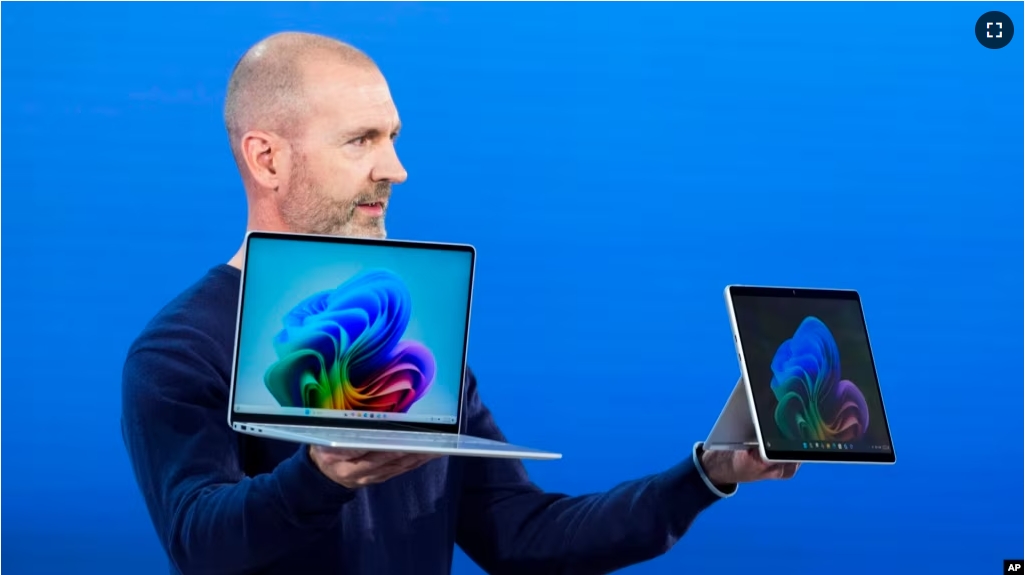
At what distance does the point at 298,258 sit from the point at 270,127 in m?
0.46

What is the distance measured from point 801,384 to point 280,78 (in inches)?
33.9

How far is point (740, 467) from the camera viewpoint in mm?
2141

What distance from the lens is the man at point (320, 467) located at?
6.33 feet

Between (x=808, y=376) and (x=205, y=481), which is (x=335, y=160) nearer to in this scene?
(x=205, y=481)

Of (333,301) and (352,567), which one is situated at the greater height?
(333,301)

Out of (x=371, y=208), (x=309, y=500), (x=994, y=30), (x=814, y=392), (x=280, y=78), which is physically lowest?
(x=309, y=500)

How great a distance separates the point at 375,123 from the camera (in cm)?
240

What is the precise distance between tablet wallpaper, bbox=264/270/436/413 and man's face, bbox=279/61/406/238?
374mm

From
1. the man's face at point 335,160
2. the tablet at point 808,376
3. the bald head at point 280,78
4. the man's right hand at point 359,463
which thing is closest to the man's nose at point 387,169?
the man's face at point 335,160

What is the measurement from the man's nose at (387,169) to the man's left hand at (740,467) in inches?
23.9

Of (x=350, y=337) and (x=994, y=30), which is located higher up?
(x=994, y=30)

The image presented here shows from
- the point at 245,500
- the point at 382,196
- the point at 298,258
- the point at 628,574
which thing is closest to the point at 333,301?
the point at 298,258

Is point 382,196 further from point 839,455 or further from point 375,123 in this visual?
point 839,455

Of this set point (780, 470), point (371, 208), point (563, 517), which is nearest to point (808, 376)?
point (780, 470)
